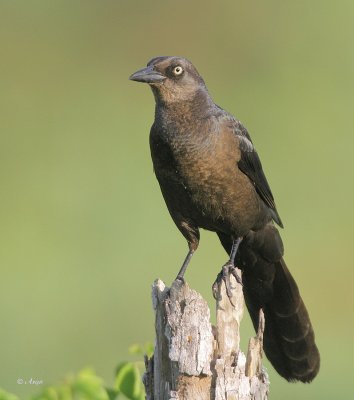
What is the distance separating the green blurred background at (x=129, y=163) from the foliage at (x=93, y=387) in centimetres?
356

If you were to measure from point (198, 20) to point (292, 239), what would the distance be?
16.3 ft

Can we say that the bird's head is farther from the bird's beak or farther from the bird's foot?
the bird's foot

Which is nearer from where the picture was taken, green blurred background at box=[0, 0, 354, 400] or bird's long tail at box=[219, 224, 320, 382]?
bird's long tail at box=[219, 224, 320, 382]

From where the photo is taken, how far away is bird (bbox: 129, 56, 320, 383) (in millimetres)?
6949

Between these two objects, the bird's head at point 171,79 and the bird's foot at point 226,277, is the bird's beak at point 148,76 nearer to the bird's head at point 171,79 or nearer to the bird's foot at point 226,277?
the bird's head at point 171,79

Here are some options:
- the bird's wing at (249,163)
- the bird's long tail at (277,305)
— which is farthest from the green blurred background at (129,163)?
the bird's wing at (249,163)

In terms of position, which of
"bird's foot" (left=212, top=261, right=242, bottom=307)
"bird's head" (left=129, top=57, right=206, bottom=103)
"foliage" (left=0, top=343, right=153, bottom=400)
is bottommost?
"foliage" (left=0, top=343, right=153, bottom=400)

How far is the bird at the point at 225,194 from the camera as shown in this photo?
6.95 meters

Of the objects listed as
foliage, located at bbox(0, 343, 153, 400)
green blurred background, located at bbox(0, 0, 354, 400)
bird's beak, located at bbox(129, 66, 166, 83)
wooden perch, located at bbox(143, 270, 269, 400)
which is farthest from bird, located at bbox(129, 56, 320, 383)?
green blurred background, located at bbox(0, 0, 354, 400)

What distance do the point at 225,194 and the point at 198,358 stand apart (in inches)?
67.8

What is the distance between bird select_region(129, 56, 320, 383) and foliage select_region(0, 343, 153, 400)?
3.25ft

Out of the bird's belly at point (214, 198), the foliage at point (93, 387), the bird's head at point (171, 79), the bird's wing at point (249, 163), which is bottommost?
the foliage at point (93, 387)

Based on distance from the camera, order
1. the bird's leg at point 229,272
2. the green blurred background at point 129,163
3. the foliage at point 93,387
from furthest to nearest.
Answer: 1. the green blurred background at point 129,163
2. the bird's leg at point 229,272
3. the foliage at point 93,387

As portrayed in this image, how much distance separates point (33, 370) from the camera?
9.93 m
